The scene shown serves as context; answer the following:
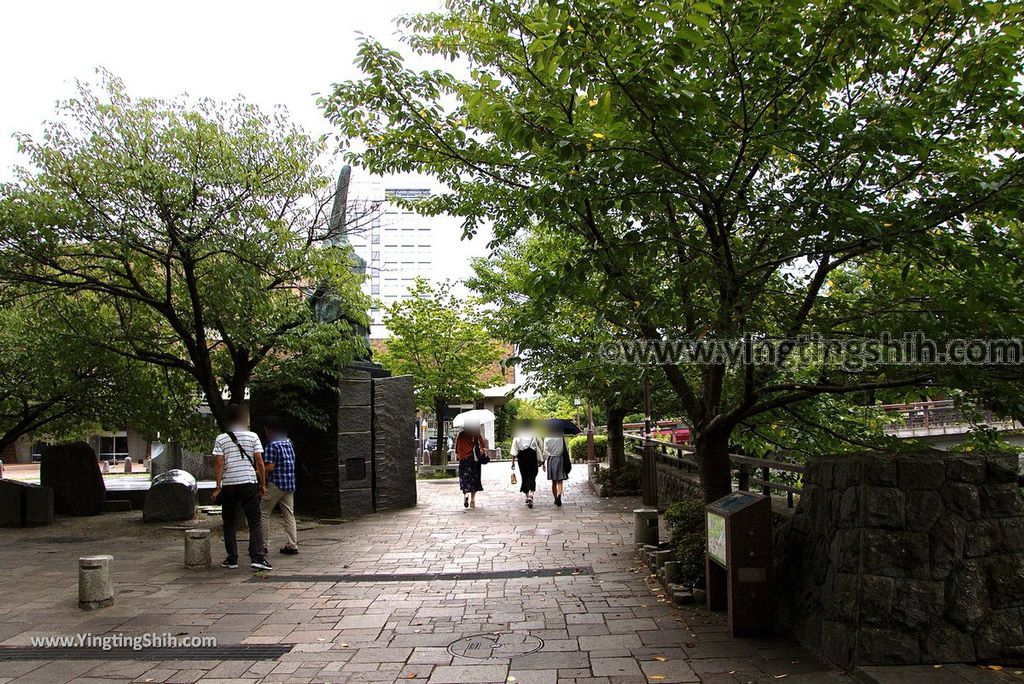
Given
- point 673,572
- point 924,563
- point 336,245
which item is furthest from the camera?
point 336,245

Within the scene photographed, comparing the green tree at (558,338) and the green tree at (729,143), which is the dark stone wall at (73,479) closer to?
the green tree at (558,338)

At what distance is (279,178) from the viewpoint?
1052cm

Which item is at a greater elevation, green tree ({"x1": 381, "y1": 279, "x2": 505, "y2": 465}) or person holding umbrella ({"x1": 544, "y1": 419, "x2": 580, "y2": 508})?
green tree ({"x1": 381, "y1": 279, "x2": 505, "y2": 465})

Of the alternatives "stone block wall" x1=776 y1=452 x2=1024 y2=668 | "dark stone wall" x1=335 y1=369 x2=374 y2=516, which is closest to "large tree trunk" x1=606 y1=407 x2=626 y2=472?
"dark stone wall" x1=335 y1=369 x2=374 y2=516

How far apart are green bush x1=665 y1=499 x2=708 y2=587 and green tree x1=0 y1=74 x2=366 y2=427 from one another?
6.08m

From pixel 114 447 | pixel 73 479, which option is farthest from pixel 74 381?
pixel 114 447

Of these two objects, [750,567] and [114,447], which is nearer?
[750,567]

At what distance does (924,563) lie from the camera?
475 centimetres

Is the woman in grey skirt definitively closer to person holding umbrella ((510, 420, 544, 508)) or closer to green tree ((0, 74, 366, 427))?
person holding umbrella ((510, 420, 544, 508))

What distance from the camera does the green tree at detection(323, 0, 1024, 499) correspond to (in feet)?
15.3

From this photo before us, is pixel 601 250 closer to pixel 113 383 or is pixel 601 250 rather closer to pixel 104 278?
pixel 104 278

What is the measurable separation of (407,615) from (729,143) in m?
4.66

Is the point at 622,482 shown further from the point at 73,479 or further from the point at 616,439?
the point at 73,479

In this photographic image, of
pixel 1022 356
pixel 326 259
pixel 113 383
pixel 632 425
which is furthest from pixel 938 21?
pixel 632 425
